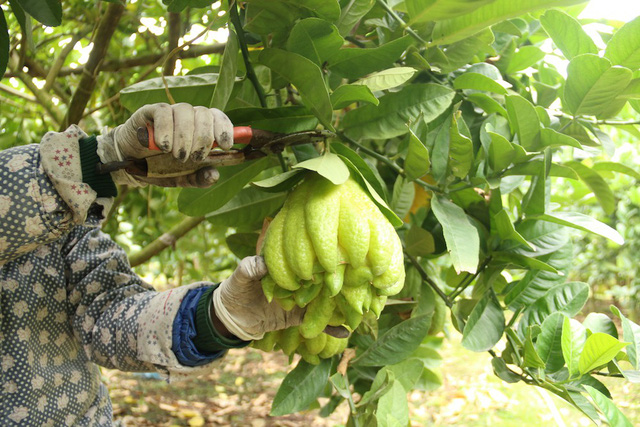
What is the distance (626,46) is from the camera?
2.77 ft

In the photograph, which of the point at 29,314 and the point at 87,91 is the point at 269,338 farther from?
the point at 87,91

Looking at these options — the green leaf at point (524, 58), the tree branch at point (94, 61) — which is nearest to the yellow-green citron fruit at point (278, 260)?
the green leaf at point (524, 58)

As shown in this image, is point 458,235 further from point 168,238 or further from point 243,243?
point 168,238

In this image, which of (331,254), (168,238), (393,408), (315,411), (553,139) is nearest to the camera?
(331,254)

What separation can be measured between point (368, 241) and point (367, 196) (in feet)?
0.27

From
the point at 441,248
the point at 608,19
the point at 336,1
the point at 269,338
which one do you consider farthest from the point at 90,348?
the point at 608,19

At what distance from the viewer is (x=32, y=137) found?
6.80ft

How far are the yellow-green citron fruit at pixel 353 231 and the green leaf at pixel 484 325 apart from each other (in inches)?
12.4

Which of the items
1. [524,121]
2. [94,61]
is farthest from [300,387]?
[94,61]

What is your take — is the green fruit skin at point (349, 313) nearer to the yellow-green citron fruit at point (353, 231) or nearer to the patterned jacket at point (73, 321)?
the yellow-green citron fruit at point (353, 231)

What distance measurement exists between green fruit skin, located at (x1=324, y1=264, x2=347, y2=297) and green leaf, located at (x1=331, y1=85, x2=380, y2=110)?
9.4 inches

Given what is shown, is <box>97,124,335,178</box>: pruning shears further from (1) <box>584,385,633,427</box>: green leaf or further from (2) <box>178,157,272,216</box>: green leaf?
(1) <box>584,385,633,427</box>: green leaf

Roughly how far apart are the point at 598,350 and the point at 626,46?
466 mm

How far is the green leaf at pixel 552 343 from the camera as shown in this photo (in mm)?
893
